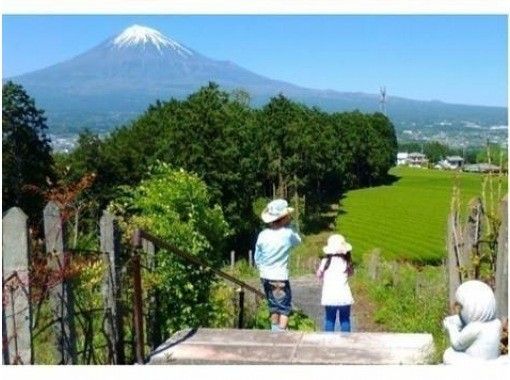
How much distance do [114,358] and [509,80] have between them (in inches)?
99.5

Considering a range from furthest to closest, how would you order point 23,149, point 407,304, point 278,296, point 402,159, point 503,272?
1. point 402,159
2. point 23,149
3. point 407,304
4. point 278,296
5. point 503,272

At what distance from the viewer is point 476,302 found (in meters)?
3.37

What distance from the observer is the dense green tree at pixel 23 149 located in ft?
73.2

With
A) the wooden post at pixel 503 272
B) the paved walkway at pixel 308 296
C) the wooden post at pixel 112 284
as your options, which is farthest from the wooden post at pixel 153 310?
the paved walkway at pixel 308 296

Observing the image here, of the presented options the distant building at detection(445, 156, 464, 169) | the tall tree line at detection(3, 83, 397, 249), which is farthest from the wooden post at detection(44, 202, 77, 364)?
the tall tree line at detection(3, 83, 397, 249)

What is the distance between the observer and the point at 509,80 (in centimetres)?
454

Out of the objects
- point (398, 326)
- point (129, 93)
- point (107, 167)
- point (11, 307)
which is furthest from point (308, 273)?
point (129, 93)

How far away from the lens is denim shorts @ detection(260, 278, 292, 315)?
5938 mm

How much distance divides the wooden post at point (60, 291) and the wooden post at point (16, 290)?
0.19m

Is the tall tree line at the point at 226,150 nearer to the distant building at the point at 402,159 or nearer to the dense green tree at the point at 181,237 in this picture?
the dense green tree at the point at 181,237

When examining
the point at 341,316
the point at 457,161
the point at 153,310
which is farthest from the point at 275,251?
the point at 457,161

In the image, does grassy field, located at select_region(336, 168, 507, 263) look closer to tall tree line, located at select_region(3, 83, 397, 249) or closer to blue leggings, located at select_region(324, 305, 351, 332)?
tall tree line, located at select_region(3, 83, 397, 249)

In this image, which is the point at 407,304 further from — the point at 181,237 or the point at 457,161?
the point at 457,161

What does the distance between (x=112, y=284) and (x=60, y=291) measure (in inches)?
24.6
